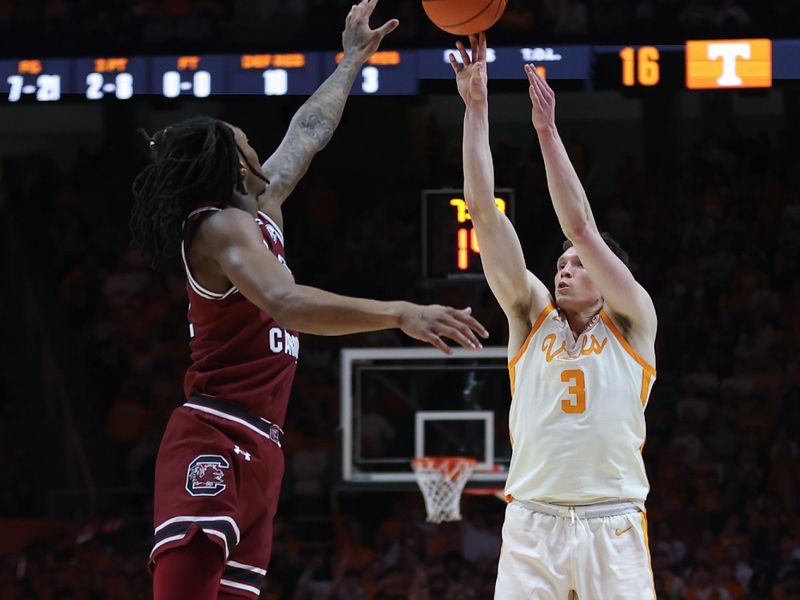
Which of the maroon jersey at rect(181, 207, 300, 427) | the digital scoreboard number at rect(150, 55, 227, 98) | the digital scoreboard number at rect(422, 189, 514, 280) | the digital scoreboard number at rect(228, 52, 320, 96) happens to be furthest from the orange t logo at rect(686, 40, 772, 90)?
the maroon jersey at rect(181, 207, 300, 427)

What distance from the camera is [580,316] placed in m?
4.13

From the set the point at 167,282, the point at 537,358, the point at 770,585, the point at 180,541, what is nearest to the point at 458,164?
the point at 167,282

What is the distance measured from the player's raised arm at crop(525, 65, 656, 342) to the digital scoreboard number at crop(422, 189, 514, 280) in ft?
12.5

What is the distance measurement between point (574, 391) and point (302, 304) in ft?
4.03

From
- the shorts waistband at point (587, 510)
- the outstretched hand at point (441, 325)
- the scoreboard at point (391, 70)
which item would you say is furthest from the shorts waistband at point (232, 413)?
the scoreboard at point (391, 70)

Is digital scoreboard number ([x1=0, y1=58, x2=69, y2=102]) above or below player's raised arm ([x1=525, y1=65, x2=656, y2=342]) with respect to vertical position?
above

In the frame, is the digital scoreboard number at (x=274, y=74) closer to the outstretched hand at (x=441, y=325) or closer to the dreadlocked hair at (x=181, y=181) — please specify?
the dreadlocked hair at (x=181, y=181)

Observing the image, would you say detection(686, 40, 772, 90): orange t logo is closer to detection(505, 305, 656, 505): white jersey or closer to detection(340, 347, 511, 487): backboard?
detection(340, 347, 511, 487): backboard

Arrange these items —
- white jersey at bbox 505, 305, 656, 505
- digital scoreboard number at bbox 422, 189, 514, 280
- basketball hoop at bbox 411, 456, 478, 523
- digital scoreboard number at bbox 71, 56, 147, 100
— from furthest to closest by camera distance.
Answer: basketball hoop at bbox 411, 456, 478, 523, digital scoreboard number at bbox 422, 189, 514, 280, digital scoreboard number at bbox 71, 56, 147, 100, white jersey at bbox 505, 305, 656, 505

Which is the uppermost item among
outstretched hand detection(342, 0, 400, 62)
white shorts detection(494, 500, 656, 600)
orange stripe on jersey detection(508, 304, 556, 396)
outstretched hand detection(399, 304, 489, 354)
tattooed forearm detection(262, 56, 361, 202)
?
outstretched hand detection(342, 0, 400, 62)

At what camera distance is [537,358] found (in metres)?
4.03

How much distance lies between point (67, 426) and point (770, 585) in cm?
507

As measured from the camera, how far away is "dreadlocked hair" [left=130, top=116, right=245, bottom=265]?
3.34m

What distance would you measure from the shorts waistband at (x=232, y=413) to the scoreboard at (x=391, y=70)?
4.11 metres
